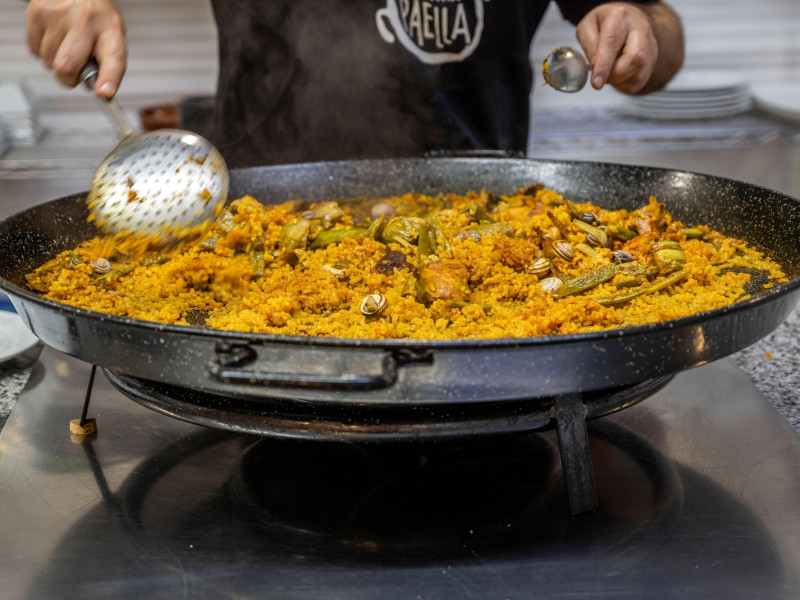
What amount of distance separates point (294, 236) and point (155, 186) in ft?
1.00

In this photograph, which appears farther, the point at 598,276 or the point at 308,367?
the point at 598,276

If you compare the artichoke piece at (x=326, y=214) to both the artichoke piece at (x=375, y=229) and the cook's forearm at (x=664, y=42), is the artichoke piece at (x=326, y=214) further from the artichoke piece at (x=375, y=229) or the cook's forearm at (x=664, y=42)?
the cook's forearm at (x=664, y=42)

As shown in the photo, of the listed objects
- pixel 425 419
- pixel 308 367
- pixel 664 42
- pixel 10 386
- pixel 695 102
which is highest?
pixel 664 42

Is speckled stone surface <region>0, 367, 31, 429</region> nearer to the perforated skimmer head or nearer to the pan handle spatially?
the perforated skimmer head

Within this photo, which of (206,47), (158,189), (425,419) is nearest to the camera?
(425,419)

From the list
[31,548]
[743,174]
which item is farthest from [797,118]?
[31,548]

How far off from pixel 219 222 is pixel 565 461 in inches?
34.8

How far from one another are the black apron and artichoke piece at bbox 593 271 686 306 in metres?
1.04

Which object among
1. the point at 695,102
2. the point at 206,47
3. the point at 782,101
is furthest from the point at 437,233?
the point at 206,47

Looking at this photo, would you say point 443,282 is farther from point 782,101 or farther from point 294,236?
point 782,101

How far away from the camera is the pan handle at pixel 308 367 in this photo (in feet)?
2.63

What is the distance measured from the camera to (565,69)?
1.43 m

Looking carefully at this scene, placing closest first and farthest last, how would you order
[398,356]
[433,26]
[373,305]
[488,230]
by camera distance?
[398,356]
[373,305]
[488,230]
[433,26]

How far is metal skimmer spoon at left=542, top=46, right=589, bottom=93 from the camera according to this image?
1429 millimetres
